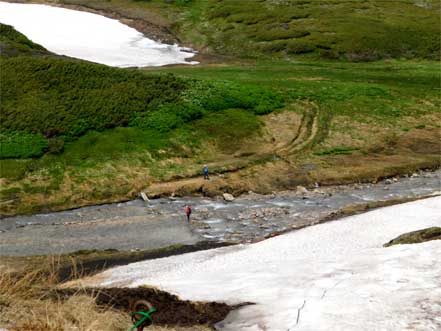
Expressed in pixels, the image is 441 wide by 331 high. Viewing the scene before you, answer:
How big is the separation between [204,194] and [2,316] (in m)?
35.9

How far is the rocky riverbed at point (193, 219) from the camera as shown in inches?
1572

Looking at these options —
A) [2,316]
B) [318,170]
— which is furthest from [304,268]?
[318,170]

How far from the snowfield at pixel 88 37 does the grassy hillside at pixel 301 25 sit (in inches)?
259

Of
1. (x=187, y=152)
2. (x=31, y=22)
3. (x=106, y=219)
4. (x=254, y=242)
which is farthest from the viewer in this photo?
(x=31, y=22)

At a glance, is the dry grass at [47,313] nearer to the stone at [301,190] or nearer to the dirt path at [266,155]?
the dirt path at [266,155]

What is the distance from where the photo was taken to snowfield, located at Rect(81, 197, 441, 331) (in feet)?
52.7

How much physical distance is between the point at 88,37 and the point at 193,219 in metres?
71.9

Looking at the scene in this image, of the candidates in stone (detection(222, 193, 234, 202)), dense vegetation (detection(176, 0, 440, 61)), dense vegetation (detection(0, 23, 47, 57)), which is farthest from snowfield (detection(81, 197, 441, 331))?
dense vegetation (detection(176, 0, 440, 61))

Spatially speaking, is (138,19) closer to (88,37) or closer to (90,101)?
(88,37)

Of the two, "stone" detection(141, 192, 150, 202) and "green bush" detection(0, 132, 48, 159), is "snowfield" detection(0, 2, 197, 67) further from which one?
"stone" detection(141, 192, 150, 202)

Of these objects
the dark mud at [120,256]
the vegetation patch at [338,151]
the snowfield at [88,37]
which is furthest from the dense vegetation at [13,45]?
the dark mud at [120,256]

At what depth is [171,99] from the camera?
65.8 m

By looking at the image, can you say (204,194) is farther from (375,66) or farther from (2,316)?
(375,66)

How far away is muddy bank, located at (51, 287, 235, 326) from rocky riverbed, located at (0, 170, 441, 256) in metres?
20.6
